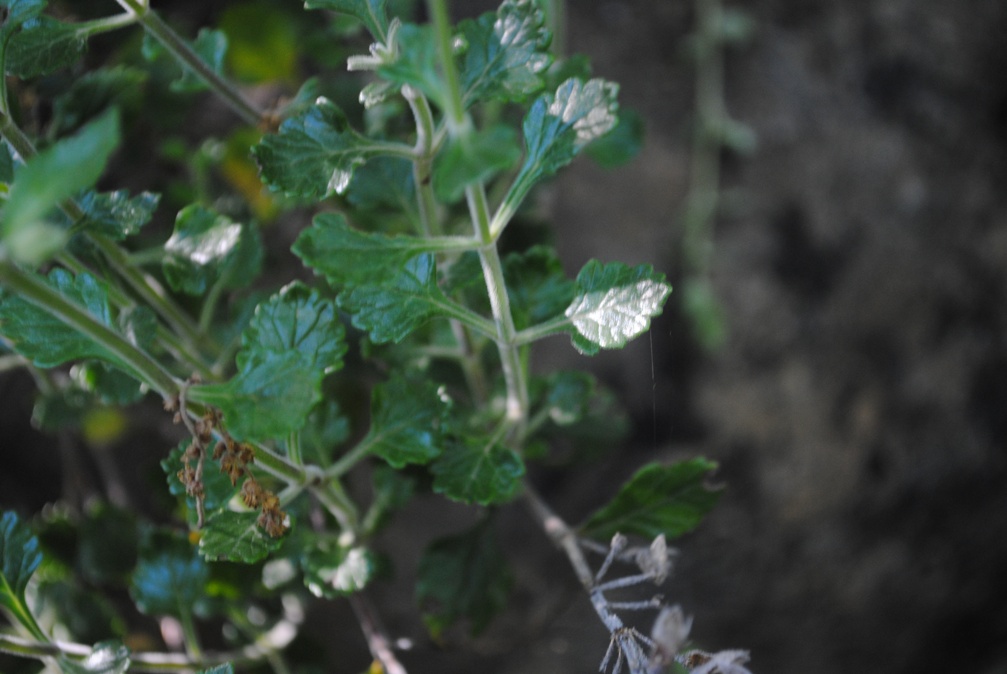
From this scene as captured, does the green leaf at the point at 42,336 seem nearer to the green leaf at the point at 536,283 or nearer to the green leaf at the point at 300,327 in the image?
the green leaf at the point at 300,327

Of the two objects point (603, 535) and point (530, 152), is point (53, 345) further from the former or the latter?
point (603, 535)

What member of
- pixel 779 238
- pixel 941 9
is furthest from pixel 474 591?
pixel 941 9

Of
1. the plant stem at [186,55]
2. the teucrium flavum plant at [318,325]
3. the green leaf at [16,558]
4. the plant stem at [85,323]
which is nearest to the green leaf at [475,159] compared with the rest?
the teucrium flavum plant at [318,325]

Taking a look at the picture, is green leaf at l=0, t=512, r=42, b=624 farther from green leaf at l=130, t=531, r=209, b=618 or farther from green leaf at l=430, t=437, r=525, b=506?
green leaf at l=430, t=437, r=525, b=506

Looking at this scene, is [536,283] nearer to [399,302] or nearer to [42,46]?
[399,302]

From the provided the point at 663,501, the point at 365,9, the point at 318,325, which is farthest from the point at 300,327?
the point at 663,501

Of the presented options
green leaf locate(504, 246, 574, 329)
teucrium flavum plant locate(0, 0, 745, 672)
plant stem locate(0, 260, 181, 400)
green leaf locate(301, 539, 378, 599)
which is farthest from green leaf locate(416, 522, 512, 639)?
plant stem locate(0, 260, 181, 400)
